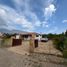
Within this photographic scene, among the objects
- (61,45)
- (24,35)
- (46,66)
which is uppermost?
(24,35)

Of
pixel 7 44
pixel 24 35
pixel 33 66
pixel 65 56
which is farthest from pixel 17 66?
pixel 24 35

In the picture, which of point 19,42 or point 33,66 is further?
point 19,42

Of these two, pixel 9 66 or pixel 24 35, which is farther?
pixel 24 35

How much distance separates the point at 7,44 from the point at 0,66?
17.2 meters

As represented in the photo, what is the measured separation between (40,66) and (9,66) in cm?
223

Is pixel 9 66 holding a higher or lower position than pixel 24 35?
lower

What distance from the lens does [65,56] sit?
1242 cm

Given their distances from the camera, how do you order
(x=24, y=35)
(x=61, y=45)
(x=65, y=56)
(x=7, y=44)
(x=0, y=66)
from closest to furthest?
(x=0, y=66) < (x=65, y=56) < (x=61, y=45) < (x=7, y=44) < (x=24, y=35)

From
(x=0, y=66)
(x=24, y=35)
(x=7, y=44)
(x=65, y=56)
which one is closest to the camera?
(x=0, y=66)

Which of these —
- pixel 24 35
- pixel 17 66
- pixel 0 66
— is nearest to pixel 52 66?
pixel 17 66

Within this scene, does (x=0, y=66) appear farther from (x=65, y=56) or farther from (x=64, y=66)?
(x=65, y=56)

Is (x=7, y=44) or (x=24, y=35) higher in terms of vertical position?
(x=24, y=35)

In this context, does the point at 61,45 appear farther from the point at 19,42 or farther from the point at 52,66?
the point at 19,42

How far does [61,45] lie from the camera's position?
Answer: 56.3 ft
